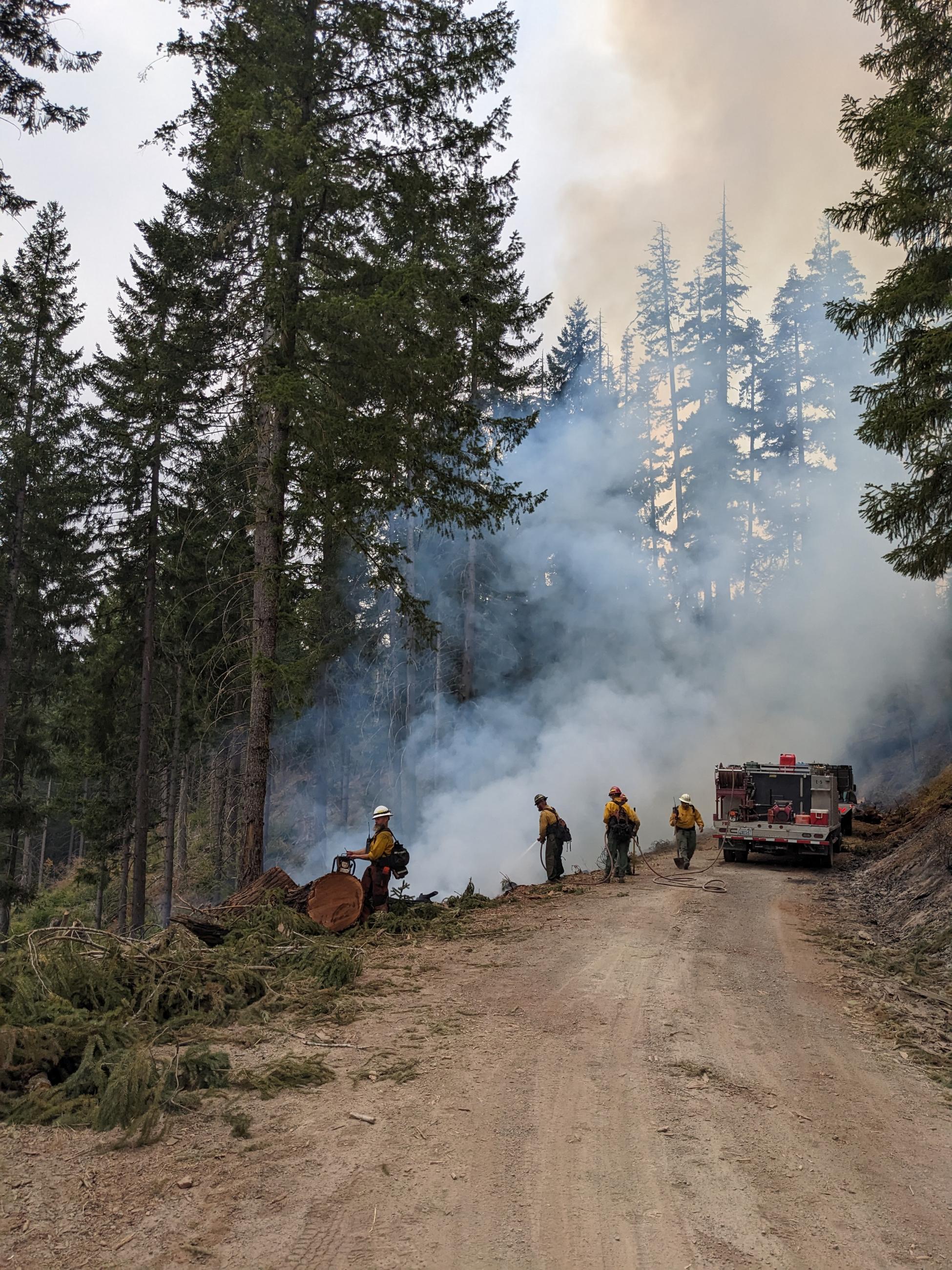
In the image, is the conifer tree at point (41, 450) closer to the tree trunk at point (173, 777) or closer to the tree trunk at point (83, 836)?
the tree trunk at point (173, 777)

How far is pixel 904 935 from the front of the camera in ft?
34.3

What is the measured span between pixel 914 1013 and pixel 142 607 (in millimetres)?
18249

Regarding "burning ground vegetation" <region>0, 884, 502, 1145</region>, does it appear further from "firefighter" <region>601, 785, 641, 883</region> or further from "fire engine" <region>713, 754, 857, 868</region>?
"fire engine" <region>713, 754, 857, 868</region>

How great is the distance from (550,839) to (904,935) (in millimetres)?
6570

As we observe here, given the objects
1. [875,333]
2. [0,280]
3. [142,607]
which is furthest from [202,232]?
[875,333]

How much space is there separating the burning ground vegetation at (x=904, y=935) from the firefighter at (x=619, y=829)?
11.7ft

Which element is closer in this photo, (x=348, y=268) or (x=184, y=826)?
(x=348, y=268)

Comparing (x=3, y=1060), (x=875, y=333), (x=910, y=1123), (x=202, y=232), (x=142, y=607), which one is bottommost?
(x=910, y=1123)

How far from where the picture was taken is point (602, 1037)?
6.25 m

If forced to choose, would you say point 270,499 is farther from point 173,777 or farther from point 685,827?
point 173,777

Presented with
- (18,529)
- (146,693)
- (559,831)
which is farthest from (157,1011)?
(18,529)

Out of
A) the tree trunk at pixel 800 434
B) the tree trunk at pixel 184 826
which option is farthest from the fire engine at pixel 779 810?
the tree trunk at pixel 184 826

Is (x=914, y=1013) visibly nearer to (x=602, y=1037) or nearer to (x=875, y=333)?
(x=602, y=1037)

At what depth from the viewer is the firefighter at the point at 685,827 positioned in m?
16.8
